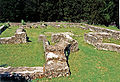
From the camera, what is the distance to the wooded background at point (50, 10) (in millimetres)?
29703

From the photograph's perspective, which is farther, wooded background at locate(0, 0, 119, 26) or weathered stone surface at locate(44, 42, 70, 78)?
wooded background at locate(0, 0, 119, 26)

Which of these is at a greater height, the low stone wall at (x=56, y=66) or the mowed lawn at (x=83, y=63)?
the low stone wall at (x=56, y=66)

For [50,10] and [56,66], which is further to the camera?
[50,10]

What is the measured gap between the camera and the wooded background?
97.5 feet

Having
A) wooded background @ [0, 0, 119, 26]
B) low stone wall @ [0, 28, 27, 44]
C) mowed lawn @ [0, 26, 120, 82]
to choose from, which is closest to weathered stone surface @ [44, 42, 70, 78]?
mowed lawn @ [0, 26, 120, 82]

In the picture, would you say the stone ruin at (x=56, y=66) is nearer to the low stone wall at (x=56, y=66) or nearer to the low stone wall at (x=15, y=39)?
the low stone wall at (x=56, y=66)

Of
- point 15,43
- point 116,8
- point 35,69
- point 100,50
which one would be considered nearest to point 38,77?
point 35,69

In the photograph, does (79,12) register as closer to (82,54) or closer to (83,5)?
(83,5)

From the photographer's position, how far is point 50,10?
3369 centimetres

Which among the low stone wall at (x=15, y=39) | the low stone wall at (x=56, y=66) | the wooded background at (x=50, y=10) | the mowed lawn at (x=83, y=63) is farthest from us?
the wooded background at (x=50, y=10)

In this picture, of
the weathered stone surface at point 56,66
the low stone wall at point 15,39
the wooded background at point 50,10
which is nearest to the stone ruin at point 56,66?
the weathered stone surface at point 56,66

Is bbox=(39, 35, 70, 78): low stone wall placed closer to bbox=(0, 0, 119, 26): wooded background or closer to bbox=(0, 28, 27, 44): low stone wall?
bbox=(0, 28, 27, 44): low stone wall

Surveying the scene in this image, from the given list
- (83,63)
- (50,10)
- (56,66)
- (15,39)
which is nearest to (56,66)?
(56,66)

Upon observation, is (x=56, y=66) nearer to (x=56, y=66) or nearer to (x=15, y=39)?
(x=56, y=66)
